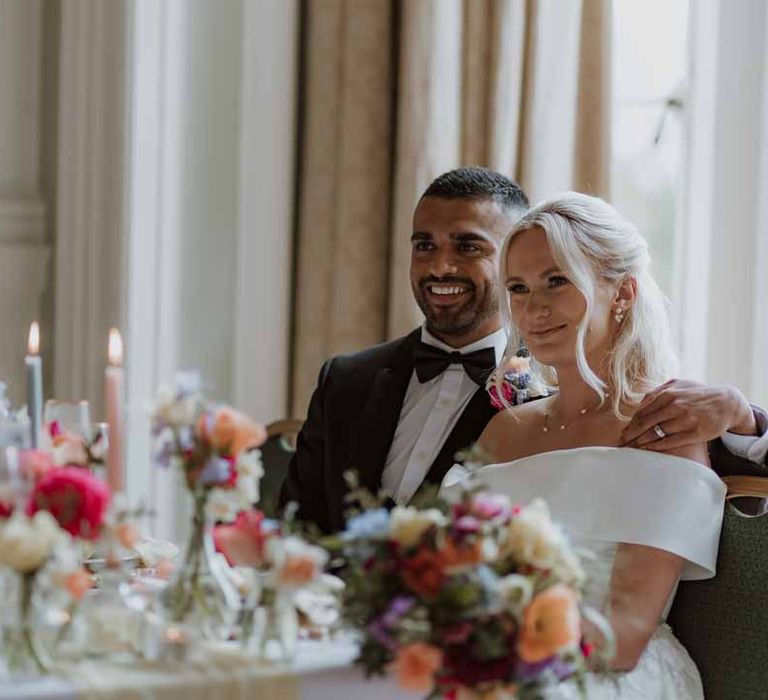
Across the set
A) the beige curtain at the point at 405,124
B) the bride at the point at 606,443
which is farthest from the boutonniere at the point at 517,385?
the beige curtain at the point at 405,124

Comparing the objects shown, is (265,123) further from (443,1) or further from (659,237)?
(659,237)

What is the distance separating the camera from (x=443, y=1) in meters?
3.61

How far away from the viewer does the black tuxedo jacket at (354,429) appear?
3.07 metres

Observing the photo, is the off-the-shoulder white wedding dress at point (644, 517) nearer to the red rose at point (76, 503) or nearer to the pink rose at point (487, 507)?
the pink rose at point (487, 507)

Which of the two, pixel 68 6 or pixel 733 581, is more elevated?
pixel 68 6

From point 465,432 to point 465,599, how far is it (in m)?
1.40

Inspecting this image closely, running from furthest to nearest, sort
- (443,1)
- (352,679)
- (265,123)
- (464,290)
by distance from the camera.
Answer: (265,123)
(443,1)
(464,290)
(352,679)

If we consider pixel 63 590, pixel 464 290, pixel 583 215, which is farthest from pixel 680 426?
pixel 63 590

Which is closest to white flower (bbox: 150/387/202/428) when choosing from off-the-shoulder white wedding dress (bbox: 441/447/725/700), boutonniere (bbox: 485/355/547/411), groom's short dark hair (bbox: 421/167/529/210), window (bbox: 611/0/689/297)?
off-the-shoulder white wedding dress (bbox: 441/447/725/700)

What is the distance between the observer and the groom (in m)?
3.09

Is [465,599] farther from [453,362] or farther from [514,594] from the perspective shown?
[453,362]

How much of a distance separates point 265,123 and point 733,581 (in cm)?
198

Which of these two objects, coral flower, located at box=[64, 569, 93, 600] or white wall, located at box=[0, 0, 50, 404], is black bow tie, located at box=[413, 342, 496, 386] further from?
coral flower, located at box=[64, 569, 93, 600]

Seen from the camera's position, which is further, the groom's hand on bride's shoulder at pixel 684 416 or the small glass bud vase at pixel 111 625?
the groom's hand on bride's shoulder at pixel 684 416
